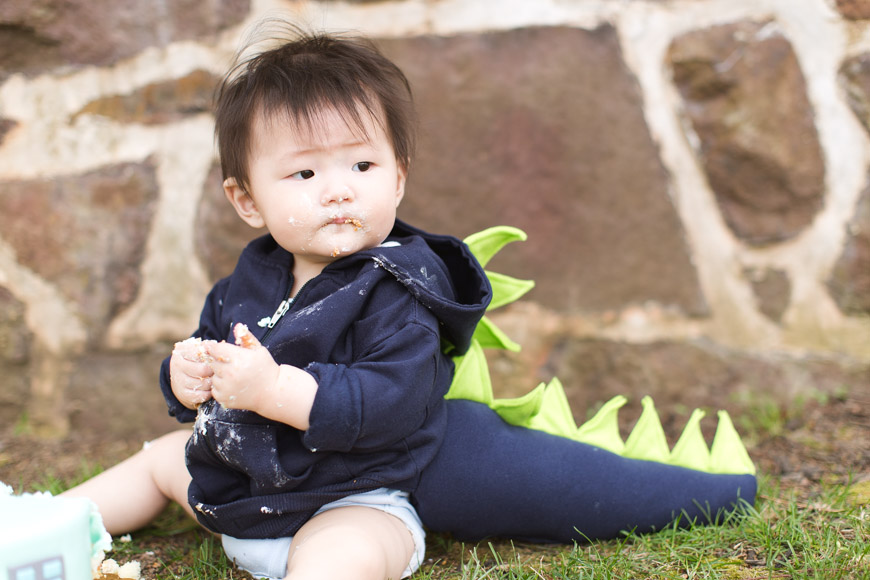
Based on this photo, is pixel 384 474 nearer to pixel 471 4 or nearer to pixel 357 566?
pixel 357 566

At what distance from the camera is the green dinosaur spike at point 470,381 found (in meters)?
1.42

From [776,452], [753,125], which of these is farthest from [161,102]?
[776,452]

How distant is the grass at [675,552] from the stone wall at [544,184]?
21.7 inches

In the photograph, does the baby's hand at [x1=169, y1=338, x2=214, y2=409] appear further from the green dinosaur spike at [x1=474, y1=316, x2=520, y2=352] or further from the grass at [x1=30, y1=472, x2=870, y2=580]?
the green dinosaur spike at [x1=474, y1=316, x2=520, y2=352]

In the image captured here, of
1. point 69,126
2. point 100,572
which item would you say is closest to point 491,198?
point 69,126

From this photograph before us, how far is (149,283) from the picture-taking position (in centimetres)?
191

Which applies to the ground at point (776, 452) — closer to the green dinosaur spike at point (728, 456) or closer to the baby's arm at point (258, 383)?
the green dinosaur spike at point (728, 456)

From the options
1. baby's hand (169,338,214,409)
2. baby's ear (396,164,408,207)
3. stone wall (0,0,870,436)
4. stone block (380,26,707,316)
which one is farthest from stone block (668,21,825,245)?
baby's hand (169,338,214,409)

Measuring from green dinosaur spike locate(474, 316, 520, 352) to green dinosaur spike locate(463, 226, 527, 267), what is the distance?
116mm

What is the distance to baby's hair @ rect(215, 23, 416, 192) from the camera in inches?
48.6

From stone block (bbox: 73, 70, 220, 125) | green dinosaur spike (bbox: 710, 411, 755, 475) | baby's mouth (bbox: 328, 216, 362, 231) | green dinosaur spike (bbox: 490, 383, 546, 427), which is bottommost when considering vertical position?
green dinosaur spike (bbox: 710, 411, 755, 475)

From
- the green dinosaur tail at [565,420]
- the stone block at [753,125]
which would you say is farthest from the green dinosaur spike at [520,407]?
the stone block at [753,125]

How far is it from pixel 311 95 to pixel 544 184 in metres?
0.80

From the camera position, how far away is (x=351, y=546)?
1108 millimetres
